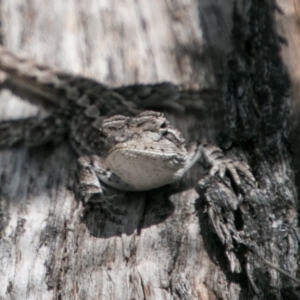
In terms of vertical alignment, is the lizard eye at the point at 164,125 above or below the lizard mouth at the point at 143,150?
above

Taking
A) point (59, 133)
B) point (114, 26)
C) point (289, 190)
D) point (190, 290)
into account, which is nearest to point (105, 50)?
point (114, 26)

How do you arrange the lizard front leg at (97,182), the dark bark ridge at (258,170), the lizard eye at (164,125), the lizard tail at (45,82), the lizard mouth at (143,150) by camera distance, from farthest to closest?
1. the lizard tail at (45,82)
2. the lizard front leg at (97,182)
3. the lizard eye at (164,125)
4. the lizard mouth at (143,150)
5. the dark bark ridge at (258,170)

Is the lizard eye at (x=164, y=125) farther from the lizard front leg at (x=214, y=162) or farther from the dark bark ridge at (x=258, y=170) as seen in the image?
the dark bark ridge at (x=258, y=170)

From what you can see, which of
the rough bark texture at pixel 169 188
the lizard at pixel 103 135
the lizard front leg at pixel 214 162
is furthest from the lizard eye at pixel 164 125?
the rough bark texture at pixel 169 188

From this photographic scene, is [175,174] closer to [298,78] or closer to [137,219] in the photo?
[137,219]

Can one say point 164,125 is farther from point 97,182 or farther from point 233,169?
point 97,182

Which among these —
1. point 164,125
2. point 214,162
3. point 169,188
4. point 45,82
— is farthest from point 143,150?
point 45,82

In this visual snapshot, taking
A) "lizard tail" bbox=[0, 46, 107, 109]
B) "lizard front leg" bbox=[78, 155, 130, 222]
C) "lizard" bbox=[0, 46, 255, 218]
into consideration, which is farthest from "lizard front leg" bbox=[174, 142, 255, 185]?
"lizard tail" bbox=[0, 46, 107, 109]
